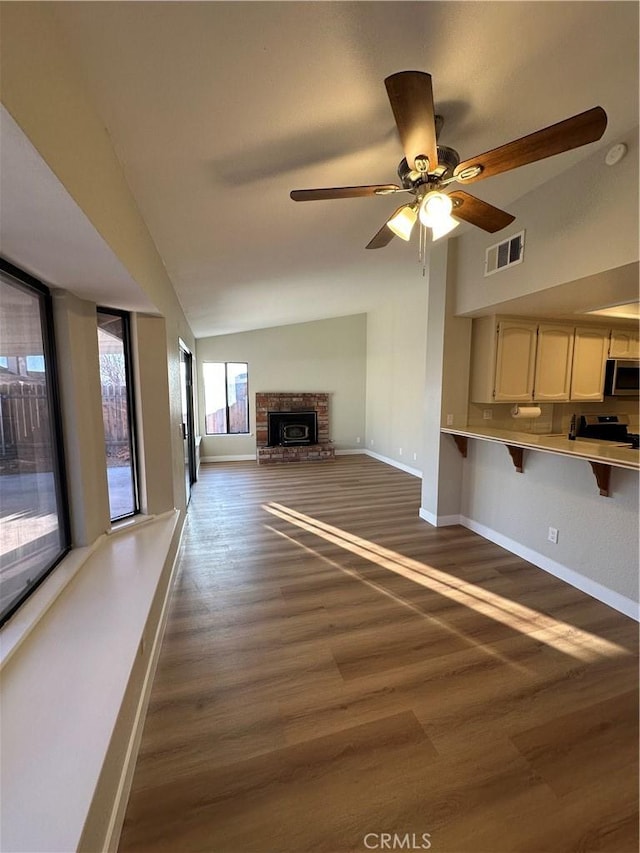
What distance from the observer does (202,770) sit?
134cm

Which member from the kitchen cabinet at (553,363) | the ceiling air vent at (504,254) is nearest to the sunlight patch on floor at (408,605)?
the kitchen cabinet at (553,363)

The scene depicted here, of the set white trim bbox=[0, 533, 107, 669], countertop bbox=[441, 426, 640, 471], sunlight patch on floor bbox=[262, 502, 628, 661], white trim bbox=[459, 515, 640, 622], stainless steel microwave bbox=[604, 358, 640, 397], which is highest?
stainless steel microwave bbox=[604, 358, 640, 397]

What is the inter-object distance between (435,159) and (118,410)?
2349 mm

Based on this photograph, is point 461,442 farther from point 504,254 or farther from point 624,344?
point 624,344

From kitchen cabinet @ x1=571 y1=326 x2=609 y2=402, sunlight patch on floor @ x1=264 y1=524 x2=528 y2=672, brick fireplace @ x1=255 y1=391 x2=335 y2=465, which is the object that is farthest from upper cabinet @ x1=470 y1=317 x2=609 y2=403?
brick fireplace @ x1=255 y1=391 x2=335 y2=465

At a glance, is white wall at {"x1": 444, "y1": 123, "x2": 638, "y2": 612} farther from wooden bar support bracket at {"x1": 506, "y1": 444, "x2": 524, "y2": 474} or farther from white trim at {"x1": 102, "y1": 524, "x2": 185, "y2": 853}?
white trim at {"x1": 102, "y1": 524, "x2": 185, "y2": 853}

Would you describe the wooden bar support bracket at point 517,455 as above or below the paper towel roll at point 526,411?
below

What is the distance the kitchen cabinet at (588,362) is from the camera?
3316 mm

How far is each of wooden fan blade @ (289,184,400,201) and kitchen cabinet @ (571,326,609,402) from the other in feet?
9.06

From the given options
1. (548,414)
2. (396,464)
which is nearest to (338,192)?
(548,414)

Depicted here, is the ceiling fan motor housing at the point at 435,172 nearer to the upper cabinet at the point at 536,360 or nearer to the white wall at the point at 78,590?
the white wall at the point at 78,590

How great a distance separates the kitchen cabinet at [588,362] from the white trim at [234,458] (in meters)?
5.41

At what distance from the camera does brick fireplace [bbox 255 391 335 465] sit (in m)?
6.75

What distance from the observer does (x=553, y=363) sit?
3266 mm
